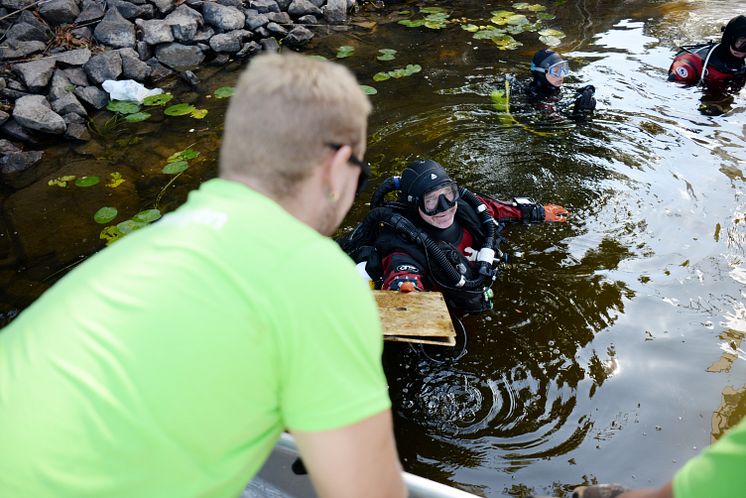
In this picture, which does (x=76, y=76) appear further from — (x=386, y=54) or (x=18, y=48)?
(x=386, y=54)

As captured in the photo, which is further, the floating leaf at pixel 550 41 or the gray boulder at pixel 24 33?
the floating leaf at pixel 550 41

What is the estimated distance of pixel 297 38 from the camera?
8.59 meters

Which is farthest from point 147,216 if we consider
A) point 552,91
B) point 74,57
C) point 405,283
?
point 552,91

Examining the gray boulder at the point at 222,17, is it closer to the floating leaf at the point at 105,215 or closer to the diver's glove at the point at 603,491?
the floating leaf at the point at 105,215

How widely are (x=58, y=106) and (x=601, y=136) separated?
249 inches

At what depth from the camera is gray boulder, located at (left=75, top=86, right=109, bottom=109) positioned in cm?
709

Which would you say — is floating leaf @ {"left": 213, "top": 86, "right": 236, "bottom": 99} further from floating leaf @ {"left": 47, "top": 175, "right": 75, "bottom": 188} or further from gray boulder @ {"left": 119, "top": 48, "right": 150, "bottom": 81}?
floating leaf @ {"left": 47, "top": 175, "right": 75, "bottom": 188}

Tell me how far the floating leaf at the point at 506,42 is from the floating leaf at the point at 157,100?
15.5ft


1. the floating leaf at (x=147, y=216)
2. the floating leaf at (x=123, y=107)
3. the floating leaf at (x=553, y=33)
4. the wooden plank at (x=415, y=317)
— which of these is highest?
the wooden plank at (x=415, y=317)

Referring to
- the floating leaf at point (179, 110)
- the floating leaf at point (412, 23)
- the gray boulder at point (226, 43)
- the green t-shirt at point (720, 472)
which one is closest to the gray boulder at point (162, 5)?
the gray boulder at point (226, 43)

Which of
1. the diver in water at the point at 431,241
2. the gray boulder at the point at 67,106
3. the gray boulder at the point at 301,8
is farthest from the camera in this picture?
the gray boulder at the point at 301,8

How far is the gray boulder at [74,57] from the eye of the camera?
7289 mm

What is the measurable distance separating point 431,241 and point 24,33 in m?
6.89

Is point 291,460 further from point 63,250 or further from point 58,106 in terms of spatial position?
point 58,106
